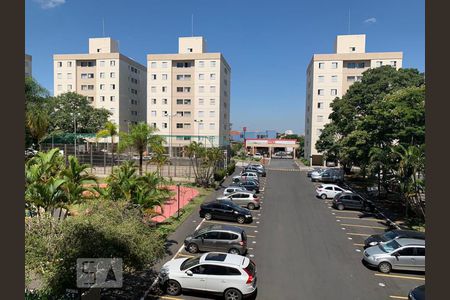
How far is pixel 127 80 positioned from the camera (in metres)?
71.3

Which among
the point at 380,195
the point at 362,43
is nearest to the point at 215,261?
the point at 380,195

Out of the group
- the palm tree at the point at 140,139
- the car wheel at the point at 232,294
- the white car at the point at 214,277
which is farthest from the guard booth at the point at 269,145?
the car wheel at the point at 232,294

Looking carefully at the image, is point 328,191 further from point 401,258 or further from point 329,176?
point 401,258

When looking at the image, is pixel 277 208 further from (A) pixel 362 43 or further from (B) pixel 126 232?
(A) pixel 362 43

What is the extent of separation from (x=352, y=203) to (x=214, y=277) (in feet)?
61.1

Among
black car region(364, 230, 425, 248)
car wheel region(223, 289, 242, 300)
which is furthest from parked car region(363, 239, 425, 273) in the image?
car wheel region(223, 289, 242, 300)

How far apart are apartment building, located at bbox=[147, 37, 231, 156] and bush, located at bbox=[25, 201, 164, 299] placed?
5069 cm

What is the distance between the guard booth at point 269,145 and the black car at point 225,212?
6498cm

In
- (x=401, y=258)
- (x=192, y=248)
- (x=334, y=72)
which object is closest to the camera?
(x=401, y=258)

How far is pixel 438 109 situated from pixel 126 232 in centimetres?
961

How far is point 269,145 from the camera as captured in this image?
292ft

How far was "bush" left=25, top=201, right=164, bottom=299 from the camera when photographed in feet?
29.3

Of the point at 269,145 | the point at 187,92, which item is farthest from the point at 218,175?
the point at 269,145

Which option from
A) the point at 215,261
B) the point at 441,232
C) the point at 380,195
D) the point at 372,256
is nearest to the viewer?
the point at 441,232
